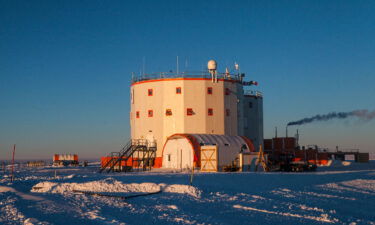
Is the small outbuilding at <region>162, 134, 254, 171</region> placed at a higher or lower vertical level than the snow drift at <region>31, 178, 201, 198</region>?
higher

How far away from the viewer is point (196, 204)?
1873 centimetres

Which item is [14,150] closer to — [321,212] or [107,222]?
[107,222]

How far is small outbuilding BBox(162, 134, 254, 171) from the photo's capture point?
39.8 metres

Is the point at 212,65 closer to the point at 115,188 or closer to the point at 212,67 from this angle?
the point at 212,67

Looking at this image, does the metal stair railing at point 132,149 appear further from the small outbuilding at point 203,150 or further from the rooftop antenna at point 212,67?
the rooftop antenna at point 212,67

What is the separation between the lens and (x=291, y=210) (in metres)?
17.5

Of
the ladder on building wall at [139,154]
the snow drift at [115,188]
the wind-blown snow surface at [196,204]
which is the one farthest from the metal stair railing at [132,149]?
the snow drift at [115,188]

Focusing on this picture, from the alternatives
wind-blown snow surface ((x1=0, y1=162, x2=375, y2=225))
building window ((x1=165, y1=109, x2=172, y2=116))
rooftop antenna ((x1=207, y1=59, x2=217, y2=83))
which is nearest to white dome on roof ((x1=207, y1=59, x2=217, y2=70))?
rooftop antenna ((x1=207, y1=59, x2=217, y2=83))

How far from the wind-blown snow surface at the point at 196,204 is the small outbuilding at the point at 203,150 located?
10.8 metres

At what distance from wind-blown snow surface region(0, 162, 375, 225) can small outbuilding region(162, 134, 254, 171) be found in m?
10.8

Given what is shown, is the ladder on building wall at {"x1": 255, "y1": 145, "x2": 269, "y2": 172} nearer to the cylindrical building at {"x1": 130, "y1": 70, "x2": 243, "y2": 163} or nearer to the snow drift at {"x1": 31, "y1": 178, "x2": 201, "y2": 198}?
the cylindrical building at {"x1": 130, "y1": 70, "x2": 243, "y2": 163}

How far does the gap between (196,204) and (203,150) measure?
21.7m

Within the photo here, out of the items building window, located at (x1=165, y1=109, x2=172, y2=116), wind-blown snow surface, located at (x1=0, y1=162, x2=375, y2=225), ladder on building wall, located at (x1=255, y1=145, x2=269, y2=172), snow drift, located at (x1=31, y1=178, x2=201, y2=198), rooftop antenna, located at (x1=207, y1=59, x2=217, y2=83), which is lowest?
wind-blown snow surface, located at (x1=0, y1=162, x2=375, y2=225)

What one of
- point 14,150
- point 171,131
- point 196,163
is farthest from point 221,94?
point 14,150
